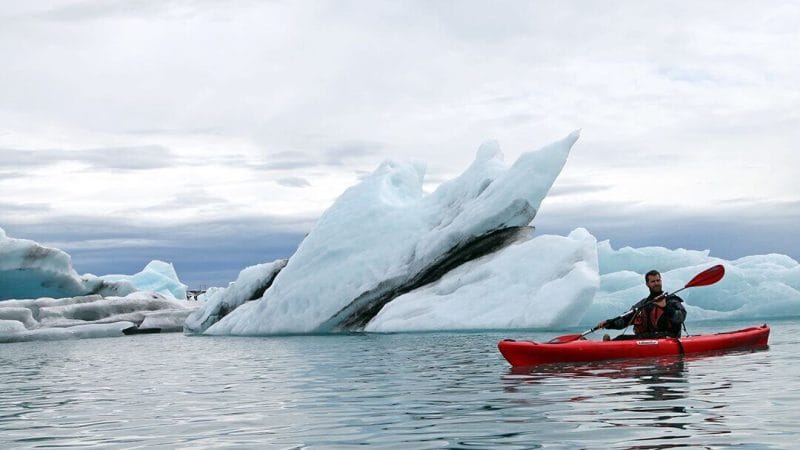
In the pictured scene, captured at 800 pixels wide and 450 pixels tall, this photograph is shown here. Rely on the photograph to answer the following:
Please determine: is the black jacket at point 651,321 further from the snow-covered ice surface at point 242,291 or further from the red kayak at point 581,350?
the snow-covered ice surface at point 242,291

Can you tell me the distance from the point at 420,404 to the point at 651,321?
546cm

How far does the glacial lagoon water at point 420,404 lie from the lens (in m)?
6.52

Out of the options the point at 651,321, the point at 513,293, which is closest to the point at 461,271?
the point at 513,293

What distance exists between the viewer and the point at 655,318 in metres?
13.0

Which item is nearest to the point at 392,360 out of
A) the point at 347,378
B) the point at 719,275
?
the point at 347,378

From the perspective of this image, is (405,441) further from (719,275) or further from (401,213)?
(401,213)

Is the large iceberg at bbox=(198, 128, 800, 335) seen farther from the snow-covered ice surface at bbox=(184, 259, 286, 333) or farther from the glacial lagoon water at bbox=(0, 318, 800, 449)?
the glacial lagoon water at bbox=(0, 318, 800, 449)

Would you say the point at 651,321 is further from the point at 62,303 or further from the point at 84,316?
the point at 62,303

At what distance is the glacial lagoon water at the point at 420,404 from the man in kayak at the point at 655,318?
22.3 inches

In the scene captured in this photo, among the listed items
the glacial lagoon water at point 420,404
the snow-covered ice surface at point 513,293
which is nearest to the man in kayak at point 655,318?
the glacial lagoon water at point 420,404

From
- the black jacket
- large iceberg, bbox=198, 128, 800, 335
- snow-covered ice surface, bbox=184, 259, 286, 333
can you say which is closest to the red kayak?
the black jacket

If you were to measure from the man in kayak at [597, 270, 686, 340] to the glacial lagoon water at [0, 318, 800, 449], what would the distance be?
0.57 meters

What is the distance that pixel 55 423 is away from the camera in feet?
28.7

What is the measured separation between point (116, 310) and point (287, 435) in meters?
33.6
